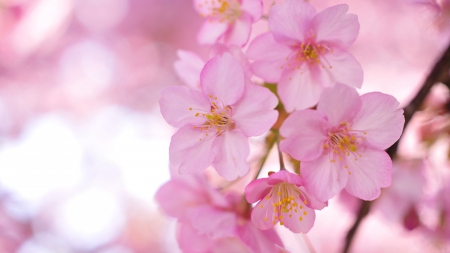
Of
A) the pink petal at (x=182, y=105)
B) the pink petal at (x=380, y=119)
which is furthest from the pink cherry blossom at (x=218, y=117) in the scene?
the pink petal at (x=380, y=119)

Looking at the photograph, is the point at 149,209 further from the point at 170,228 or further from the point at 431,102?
the point at 431,102

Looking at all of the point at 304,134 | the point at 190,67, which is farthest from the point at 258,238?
the point at 190,67

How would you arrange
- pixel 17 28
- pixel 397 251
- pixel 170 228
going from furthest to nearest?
1. pixel 170 228
2. pixel 397 251
3. pixel 17 28

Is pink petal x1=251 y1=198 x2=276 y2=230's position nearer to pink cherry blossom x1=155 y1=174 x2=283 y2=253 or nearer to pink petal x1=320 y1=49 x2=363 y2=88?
pink cherry blossom x1=155 y1=174 x2=283 y2=253

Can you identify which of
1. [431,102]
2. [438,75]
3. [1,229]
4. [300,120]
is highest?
[1,229]

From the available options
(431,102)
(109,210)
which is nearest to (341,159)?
(431,102)
